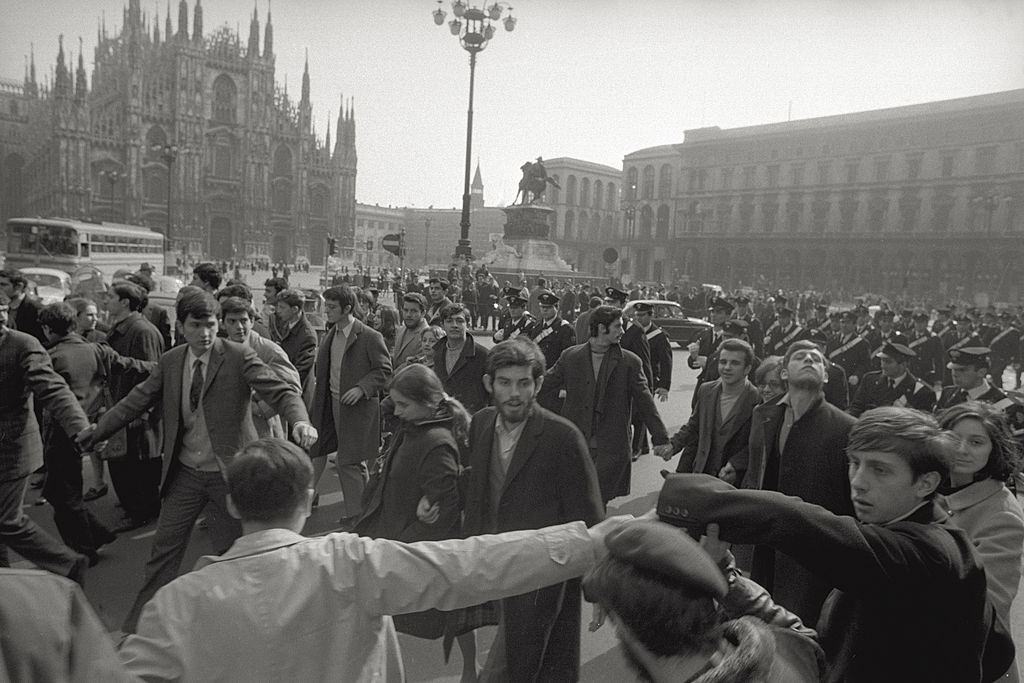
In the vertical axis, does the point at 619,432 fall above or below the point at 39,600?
below

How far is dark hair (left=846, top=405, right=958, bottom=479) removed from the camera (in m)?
1.74

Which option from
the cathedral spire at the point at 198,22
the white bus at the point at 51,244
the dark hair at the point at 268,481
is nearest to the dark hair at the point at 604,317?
the dark hair at the point at 268,481

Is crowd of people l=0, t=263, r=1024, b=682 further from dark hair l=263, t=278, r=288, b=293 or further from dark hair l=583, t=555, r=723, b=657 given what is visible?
dark hair l=263, t=278, r=288, b=293

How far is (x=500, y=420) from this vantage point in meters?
3.32

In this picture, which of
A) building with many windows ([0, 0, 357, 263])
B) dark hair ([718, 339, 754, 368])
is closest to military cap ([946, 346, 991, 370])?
dark hair ([718, 339, 754, 368])

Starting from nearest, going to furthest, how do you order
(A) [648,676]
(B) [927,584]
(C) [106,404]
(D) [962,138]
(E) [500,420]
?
(A) [648,676] → (B) [927,584] → (E) [500,420] → (C) [106,404] → (D) [962,138]

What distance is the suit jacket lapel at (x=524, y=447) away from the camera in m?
3.08

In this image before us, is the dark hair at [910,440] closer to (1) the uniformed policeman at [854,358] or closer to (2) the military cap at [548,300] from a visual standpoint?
(2) the military cap at [548,300]

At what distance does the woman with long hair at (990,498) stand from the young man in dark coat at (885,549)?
0.31m

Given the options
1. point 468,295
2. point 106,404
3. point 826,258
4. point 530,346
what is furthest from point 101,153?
point 530,346

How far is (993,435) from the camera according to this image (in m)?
2.62

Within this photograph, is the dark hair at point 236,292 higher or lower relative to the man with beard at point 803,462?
higher

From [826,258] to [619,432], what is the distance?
57435mm

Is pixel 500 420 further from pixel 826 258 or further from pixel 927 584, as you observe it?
pixel 826 258
